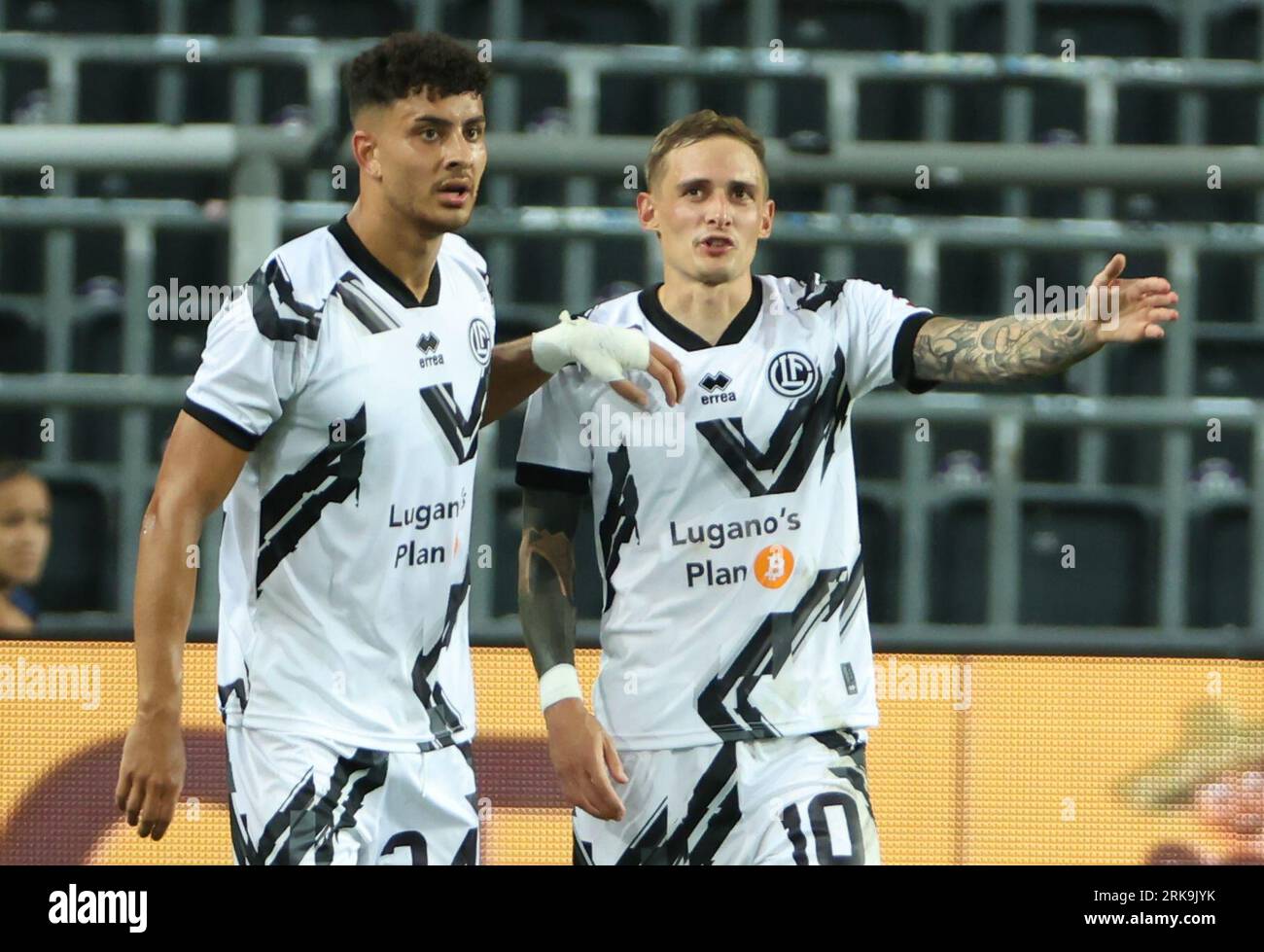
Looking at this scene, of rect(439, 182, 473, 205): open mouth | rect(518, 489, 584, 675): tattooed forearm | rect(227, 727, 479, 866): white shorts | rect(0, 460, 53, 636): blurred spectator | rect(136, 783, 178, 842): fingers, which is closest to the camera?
rect(136, 783, 178, 842): fingers

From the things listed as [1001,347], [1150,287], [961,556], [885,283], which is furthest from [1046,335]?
[885,283]

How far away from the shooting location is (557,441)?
3.70 m

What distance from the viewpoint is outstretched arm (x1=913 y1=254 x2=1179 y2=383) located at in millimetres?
3229

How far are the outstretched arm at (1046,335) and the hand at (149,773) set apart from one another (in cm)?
A: 145

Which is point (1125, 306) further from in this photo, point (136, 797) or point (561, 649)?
point (136, 797)

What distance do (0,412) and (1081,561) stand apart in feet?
9.29

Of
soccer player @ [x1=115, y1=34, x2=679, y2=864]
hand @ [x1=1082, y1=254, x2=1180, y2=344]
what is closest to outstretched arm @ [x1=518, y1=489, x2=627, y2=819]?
soccer player @ [x1=115, y1=34, x2=679, y2=864]

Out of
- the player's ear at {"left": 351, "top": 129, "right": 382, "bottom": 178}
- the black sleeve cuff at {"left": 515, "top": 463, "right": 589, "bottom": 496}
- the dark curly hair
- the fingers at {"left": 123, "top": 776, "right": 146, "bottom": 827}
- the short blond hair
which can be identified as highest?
the dark curly hair

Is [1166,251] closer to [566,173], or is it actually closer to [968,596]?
[968,596]

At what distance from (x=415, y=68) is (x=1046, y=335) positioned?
1.15 metres

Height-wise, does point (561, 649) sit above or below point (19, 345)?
below

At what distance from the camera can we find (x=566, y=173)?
5.21 m

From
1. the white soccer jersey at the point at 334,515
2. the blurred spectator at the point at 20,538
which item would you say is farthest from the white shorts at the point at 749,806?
the blurred spectator at the point at 20,538

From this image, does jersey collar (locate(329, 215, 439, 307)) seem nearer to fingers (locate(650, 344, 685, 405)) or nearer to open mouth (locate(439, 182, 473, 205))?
open mouth (locate(439, 182, 473, 205))
